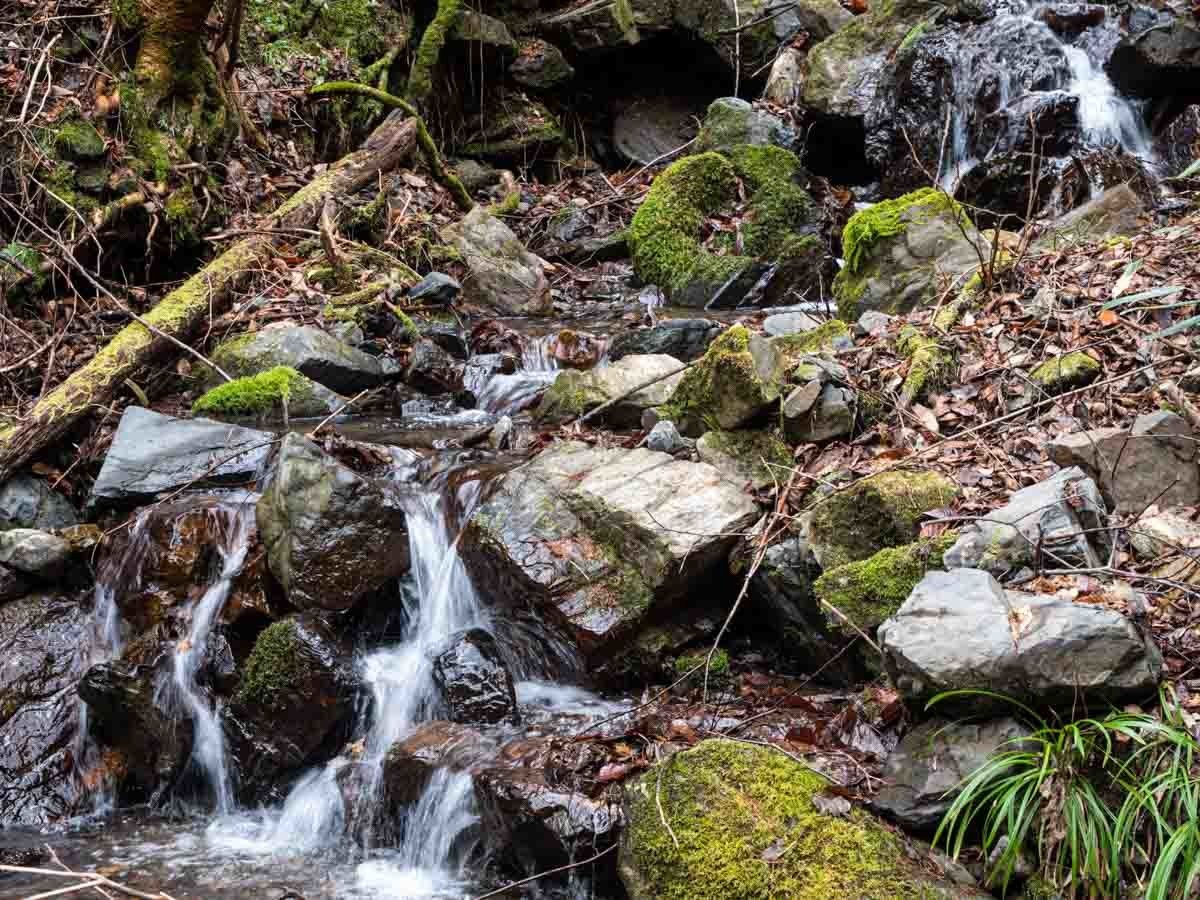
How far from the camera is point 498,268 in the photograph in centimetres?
875

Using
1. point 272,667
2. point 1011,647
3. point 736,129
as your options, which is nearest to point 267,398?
point 272,667

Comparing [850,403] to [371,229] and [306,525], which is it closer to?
[306,525]

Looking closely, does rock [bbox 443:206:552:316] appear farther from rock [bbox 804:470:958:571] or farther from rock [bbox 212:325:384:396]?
rock [bbox 804:470:958:571]

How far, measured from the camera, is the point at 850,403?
4.70 m

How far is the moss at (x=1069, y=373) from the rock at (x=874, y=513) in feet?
2.51

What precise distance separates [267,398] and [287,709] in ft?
8.71

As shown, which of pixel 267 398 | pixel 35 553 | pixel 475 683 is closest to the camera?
pixel 475 683

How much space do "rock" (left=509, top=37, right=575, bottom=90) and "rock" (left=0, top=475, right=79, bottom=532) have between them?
8628 millimetres

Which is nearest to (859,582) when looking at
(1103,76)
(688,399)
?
(688,399)

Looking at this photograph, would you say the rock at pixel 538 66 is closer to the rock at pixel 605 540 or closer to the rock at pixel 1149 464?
the rock at pixel 605 540

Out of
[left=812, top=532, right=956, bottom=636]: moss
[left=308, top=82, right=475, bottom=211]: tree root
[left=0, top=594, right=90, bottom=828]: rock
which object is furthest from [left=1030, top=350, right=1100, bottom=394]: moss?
[left=308, top=82, right=475, bottom=211]: tree root

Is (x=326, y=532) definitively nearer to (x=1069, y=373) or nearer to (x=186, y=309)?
(x=186, y=309)

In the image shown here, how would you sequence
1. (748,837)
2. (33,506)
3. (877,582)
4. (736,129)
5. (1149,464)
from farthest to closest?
1. (736,129)
2. (33,506)
3. (877,582)
4. (1149,464)
5. (748,837)

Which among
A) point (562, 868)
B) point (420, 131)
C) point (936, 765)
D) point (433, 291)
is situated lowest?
point (562, 868)
